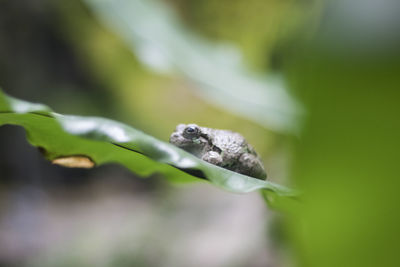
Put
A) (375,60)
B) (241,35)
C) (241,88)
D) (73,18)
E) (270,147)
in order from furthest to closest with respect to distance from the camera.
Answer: (73,18) → (241,35) → (270,147) → (241,88) → (375,60)

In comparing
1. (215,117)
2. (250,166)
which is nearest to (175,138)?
(250,166)

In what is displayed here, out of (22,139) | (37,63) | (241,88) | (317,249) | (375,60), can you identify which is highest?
(37,63)

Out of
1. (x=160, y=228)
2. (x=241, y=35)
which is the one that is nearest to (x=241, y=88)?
(x=160, y=228)

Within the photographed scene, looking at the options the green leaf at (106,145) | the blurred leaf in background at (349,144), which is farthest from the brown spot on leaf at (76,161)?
Answer: the blurred leaf in background at (349,144)

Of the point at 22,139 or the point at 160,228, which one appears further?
the point at 22,139

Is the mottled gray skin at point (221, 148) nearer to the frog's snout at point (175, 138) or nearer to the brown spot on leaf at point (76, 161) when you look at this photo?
the frog's snout at point (175, 138)

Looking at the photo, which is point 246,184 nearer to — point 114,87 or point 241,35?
point 241,35

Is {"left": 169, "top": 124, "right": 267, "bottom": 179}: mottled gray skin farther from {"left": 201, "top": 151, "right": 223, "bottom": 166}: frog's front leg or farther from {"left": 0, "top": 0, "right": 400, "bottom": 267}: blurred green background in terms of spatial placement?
{"left": 0, "top": 0, "right": 400, "bottom": 267}: blurred green background

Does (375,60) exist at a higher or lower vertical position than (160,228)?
lower

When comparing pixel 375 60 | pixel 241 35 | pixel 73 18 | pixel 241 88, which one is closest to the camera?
pixel 375 60
